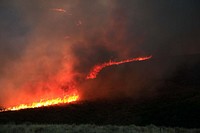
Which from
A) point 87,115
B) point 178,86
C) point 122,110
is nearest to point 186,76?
point 178,86

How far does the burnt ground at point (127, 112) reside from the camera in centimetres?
4784

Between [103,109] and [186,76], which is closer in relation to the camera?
[103,109]

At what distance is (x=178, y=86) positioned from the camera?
266 feet

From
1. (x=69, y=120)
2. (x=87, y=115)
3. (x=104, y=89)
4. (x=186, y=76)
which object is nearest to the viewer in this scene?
(x=69, y=120)

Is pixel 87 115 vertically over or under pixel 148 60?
under

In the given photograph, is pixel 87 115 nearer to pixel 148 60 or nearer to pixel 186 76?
pixel 186 76

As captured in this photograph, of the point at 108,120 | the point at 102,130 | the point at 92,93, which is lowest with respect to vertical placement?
the point at 102,130

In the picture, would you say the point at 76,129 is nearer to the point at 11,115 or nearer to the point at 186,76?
the point at 11,115

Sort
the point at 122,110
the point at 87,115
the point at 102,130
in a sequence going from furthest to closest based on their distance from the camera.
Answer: the point at 122,110
the point at 87,115
the point at 102,130

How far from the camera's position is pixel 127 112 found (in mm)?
56562

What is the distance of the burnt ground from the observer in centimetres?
4784

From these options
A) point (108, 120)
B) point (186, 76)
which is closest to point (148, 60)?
point (186, 76)

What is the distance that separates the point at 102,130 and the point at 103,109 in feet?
111

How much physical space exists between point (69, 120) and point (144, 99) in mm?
23913
